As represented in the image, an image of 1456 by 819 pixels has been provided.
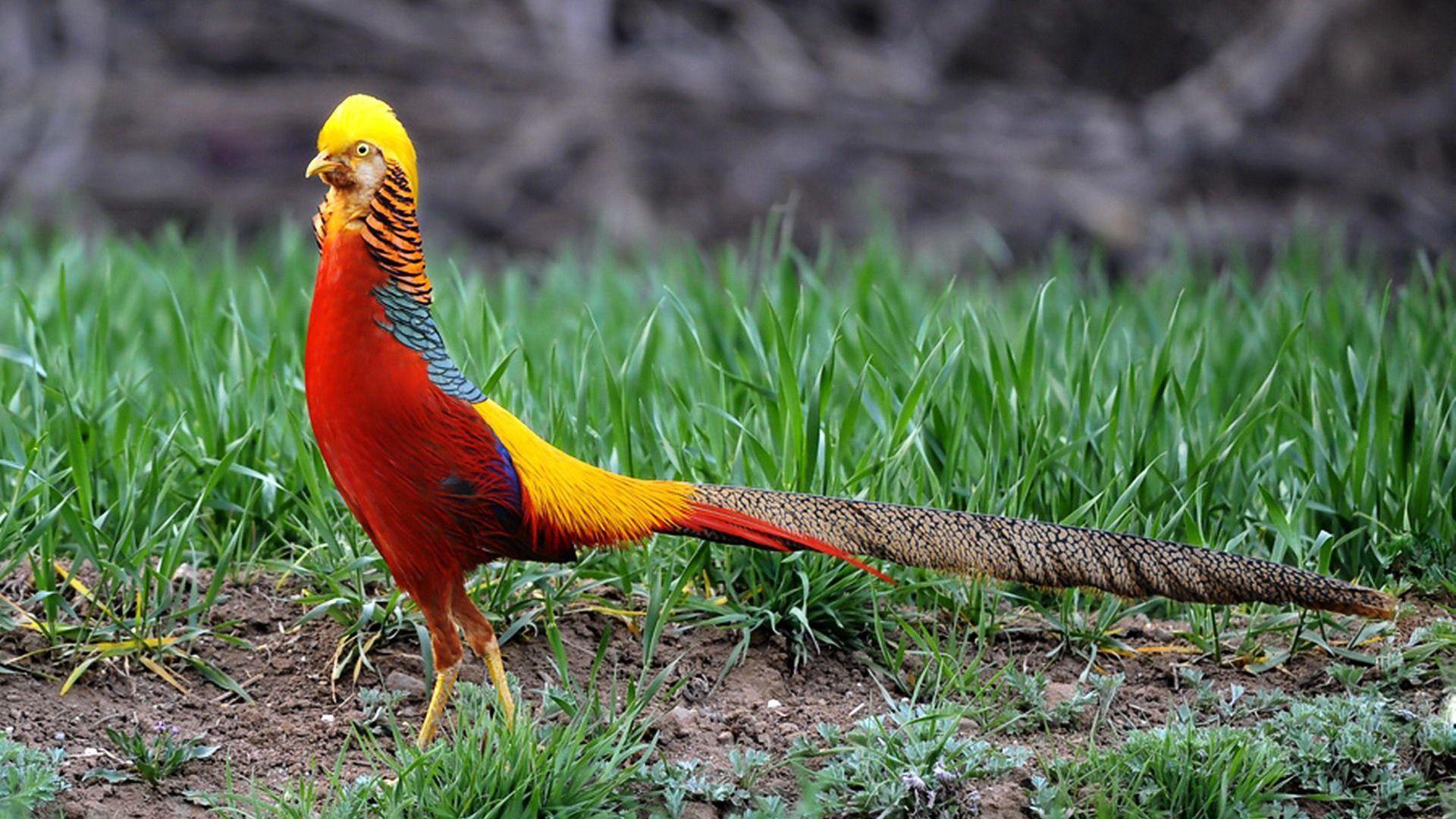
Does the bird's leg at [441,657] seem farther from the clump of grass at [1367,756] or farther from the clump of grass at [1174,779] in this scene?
the clump of grass at [1367,756]

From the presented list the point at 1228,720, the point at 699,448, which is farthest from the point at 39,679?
the point at 1228,720

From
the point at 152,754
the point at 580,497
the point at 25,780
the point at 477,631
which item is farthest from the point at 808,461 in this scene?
the point at 25,780

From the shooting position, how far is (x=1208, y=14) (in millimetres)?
8672

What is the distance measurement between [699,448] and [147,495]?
111 cm

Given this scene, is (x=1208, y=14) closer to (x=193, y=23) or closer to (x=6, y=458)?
(x=193, y=23)

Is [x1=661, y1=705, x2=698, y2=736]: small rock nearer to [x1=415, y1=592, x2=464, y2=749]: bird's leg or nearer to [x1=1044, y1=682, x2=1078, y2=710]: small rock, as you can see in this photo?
[x1=415, y1=592, x2=464, y2=749]: bird's leg

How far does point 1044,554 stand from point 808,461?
0.64 metres

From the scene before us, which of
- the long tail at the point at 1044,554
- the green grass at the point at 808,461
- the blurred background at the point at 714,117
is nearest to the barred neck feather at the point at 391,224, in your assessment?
the long tail at the point at 1044,554

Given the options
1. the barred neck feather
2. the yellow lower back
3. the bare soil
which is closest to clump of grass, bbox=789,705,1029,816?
the bare soil

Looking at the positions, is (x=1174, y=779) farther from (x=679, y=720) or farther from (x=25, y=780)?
(x=25, y=780)

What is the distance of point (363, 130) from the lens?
8.18 feet

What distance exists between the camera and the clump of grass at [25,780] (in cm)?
243

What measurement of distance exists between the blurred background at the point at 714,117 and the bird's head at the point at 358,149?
215 inches

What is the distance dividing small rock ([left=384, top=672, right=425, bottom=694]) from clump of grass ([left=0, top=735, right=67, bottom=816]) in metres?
0.60
